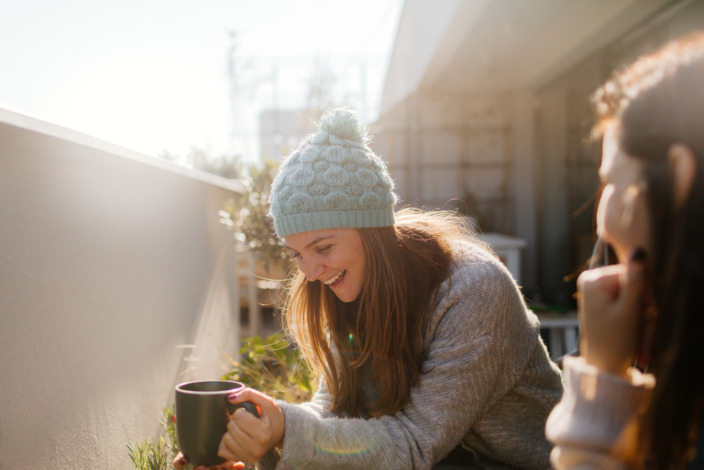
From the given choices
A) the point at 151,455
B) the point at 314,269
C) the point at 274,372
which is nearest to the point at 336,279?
the point at 314,269

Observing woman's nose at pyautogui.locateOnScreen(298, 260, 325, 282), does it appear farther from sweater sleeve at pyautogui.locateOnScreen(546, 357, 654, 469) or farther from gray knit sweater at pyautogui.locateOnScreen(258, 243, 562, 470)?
sweater sleeve at pyautogui.locateOnScreen(546, 357, 654, 469)

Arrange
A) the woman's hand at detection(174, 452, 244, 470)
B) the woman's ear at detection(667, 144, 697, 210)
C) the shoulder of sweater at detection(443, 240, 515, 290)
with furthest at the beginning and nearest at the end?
1. the shoulder of sweater at detection(443, 240, 515, 290)
2. the woman's hand at detection(174, 452, 244, 470)
3. the woman's ear at detection(667, 144, 697, 210)

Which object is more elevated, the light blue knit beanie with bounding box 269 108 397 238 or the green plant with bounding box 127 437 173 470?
the light blue knit beanie with bounding box 269 108 397 238

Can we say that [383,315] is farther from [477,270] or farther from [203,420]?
[203,420]

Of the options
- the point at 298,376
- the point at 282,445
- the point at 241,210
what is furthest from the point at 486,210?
the point at 282,445

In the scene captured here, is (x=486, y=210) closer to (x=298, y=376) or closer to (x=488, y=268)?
(x=298, y=376)

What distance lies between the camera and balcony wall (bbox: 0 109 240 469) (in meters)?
1.33

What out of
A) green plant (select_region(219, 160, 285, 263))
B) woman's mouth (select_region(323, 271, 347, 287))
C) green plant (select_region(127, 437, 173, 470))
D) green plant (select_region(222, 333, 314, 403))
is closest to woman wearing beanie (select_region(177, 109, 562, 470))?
woman's mouth (select_region(323, 271, 347, 287))

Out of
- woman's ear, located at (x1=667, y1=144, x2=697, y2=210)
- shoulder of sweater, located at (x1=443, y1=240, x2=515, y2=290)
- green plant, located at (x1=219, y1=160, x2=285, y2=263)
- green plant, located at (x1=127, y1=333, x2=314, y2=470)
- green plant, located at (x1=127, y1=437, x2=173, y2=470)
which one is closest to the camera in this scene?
woman's ear, located at (x1=667, y1=144, x2=697, y2=210)

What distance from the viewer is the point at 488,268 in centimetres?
157

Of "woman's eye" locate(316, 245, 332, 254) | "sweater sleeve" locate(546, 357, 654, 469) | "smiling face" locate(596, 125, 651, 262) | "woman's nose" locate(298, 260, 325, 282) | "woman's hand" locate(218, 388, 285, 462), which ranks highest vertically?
"smiling face" locate(596, 125, 651, 262)

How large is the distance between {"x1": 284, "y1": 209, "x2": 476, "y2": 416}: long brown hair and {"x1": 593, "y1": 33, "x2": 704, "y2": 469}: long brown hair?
0.77 meters

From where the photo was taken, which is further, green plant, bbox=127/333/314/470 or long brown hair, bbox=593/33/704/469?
green plant, bbox=127/333/314/470

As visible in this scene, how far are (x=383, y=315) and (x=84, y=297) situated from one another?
2.84 ft
